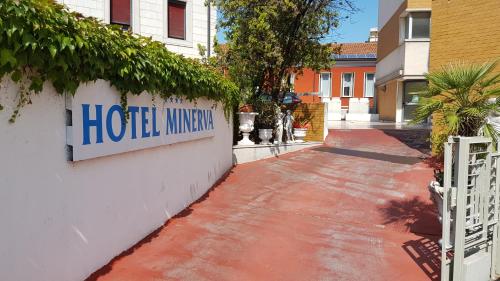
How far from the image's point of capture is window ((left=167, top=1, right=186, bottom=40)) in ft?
49.0

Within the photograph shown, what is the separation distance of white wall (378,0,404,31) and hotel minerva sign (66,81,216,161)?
15117mm

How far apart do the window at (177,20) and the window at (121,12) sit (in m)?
1.53

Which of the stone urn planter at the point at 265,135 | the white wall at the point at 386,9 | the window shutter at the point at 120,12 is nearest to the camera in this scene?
the stone urn planter at the point at 265,135

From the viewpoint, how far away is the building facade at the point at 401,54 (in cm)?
1655

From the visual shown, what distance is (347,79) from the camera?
104 feet

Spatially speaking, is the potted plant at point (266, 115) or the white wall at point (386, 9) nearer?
the potted plant at point (266, 115)

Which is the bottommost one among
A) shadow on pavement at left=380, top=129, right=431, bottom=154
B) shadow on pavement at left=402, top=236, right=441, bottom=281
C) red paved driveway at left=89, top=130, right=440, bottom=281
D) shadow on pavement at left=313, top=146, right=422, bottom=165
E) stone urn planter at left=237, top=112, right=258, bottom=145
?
shadow on pavement at left=402, top=236, right=441, bottom=281

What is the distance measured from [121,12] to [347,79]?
21.3 meters

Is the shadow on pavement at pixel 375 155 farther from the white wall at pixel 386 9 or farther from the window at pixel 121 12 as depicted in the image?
the white wall at pixel 386 9

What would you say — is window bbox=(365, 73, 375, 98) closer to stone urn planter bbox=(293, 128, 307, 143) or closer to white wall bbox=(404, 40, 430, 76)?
white wall bbox=(404, 40, 430, 76)

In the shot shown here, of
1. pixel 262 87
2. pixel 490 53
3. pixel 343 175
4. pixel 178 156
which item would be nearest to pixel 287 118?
pixel 262 87

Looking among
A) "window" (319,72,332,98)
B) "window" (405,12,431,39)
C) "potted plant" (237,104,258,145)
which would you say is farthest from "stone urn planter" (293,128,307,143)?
"window" (319,72,332,98)

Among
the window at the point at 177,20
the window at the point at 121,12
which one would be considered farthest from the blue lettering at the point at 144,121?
the window at the point at 177,20

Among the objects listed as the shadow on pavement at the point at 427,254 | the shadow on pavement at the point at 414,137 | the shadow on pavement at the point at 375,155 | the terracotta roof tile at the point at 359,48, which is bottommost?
the shadow on pavement at the point at 427,254
